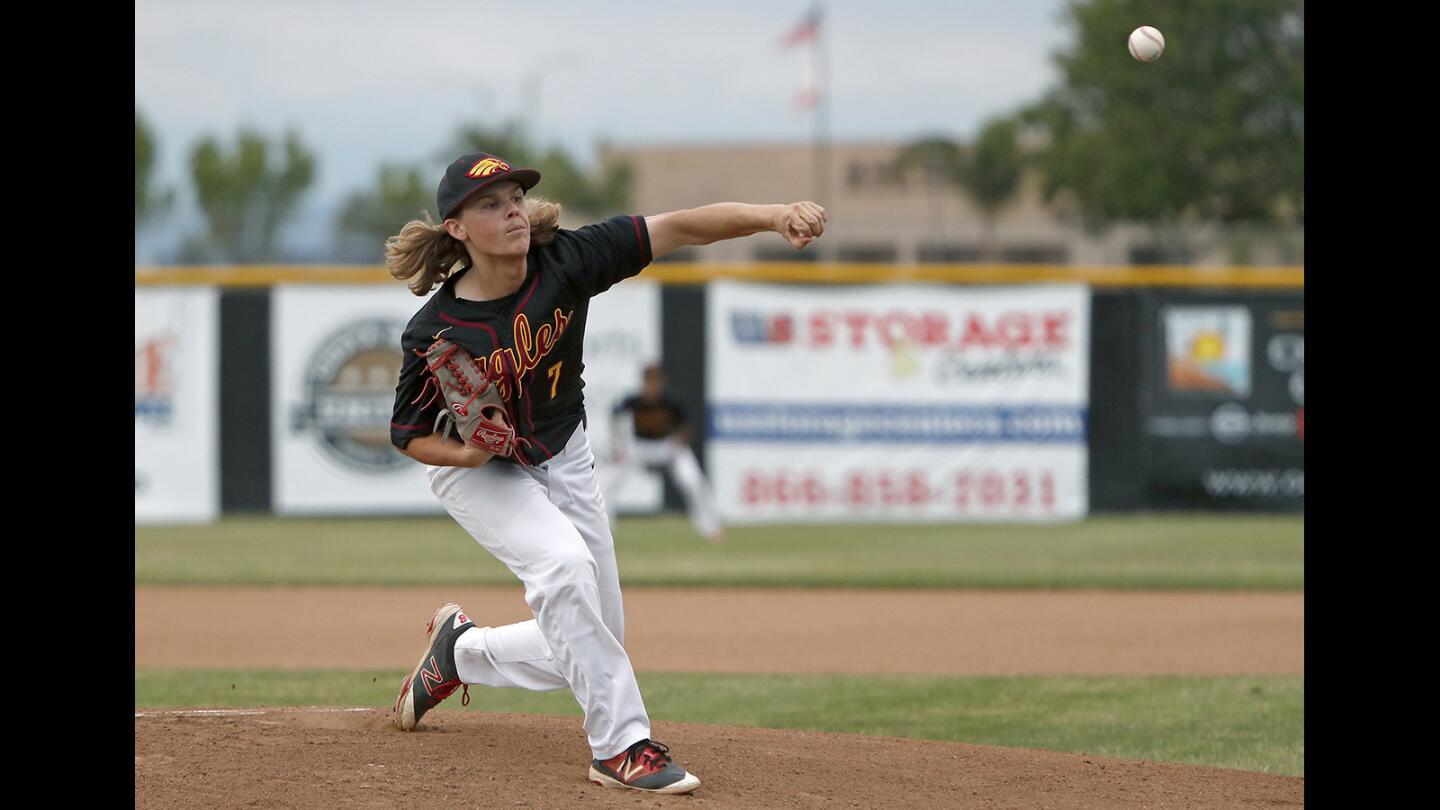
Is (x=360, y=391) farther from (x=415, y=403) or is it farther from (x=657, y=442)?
(x=415, y=403)

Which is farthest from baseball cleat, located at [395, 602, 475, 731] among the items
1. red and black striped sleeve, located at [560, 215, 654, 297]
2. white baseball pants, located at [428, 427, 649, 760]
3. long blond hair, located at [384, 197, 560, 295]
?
red and black striped sleeve, located at [560, 215, 654, 297]

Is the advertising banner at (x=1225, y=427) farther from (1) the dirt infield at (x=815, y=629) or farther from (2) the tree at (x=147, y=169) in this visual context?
(2) the tree at (x=147, y=169)

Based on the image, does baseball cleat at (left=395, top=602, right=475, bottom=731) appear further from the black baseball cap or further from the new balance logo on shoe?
the black baseball cap

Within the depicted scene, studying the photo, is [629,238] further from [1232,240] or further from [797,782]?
[1232,240]

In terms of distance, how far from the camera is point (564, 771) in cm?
478

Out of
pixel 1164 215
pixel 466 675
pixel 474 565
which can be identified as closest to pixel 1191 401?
pixel 474 565

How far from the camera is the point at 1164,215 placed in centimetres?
4409

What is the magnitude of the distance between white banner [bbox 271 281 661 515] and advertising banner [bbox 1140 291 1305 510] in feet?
17.0

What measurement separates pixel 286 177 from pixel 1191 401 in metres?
46.1

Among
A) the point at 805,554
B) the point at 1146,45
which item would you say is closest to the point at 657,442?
the point at 805,554

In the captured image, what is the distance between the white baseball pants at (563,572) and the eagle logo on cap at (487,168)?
0.87 meters

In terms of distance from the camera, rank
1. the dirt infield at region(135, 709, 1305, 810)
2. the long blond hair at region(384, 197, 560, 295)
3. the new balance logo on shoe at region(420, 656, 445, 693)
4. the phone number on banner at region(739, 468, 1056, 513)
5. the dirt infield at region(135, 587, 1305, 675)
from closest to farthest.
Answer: the dirt infield at region(135, 709, 1305, 810)
the long blond hair at region(384, 197, 560, 295)
the new balance logo on shoe at region(420, 656, 445, 693)
the dirt infield at region(135, 587, 1305, 675)
the phone number on banner at region(739, 468, 1056, 513)

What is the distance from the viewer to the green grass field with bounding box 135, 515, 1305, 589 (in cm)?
1180

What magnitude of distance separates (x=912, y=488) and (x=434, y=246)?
1182cm
